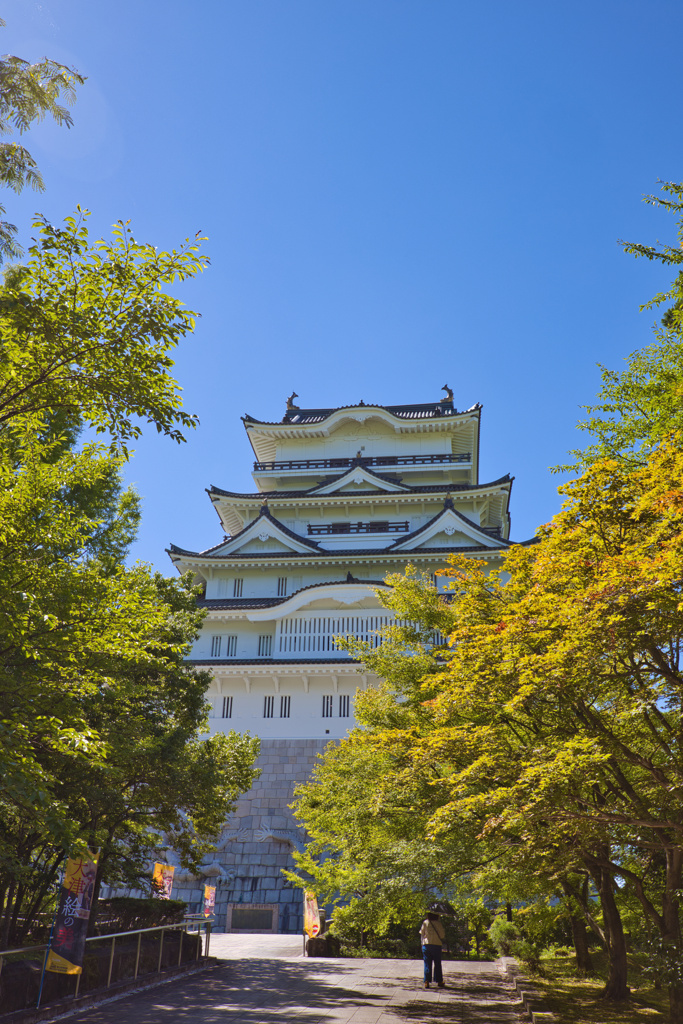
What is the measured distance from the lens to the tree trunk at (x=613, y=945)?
1039 cm

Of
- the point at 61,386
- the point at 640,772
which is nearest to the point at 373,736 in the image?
the point at 640,772

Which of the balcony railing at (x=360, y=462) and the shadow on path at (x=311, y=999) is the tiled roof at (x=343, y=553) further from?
the shadow on path at (x=311, y=999)

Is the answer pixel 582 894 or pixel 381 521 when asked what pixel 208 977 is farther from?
pixel 381 521

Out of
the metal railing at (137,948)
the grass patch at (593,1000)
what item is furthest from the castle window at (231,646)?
the grass patch at (593,1000)

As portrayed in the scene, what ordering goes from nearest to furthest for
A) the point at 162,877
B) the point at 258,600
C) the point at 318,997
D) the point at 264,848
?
the point at 318,997
the point at 162,877
the point at 264,848
the point at 258,600

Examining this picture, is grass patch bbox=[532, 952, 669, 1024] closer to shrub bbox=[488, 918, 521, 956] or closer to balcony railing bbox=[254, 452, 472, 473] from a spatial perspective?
shrub bbox=[488, 918, 521, 956]

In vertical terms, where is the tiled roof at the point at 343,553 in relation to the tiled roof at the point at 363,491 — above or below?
below

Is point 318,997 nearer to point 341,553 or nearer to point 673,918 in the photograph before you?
point 673,918

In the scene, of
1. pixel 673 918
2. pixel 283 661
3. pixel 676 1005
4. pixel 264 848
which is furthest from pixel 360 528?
pixel 676 1005

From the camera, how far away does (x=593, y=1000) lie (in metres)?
10.2

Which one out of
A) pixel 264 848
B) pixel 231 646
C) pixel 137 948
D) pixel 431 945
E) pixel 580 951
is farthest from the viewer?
pixel 231 646

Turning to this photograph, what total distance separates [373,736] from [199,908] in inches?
558

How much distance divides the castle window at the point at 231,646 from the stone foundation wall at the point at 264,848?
5105 millimetres

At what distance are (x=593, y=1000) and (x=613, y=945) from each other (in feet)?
2.85
